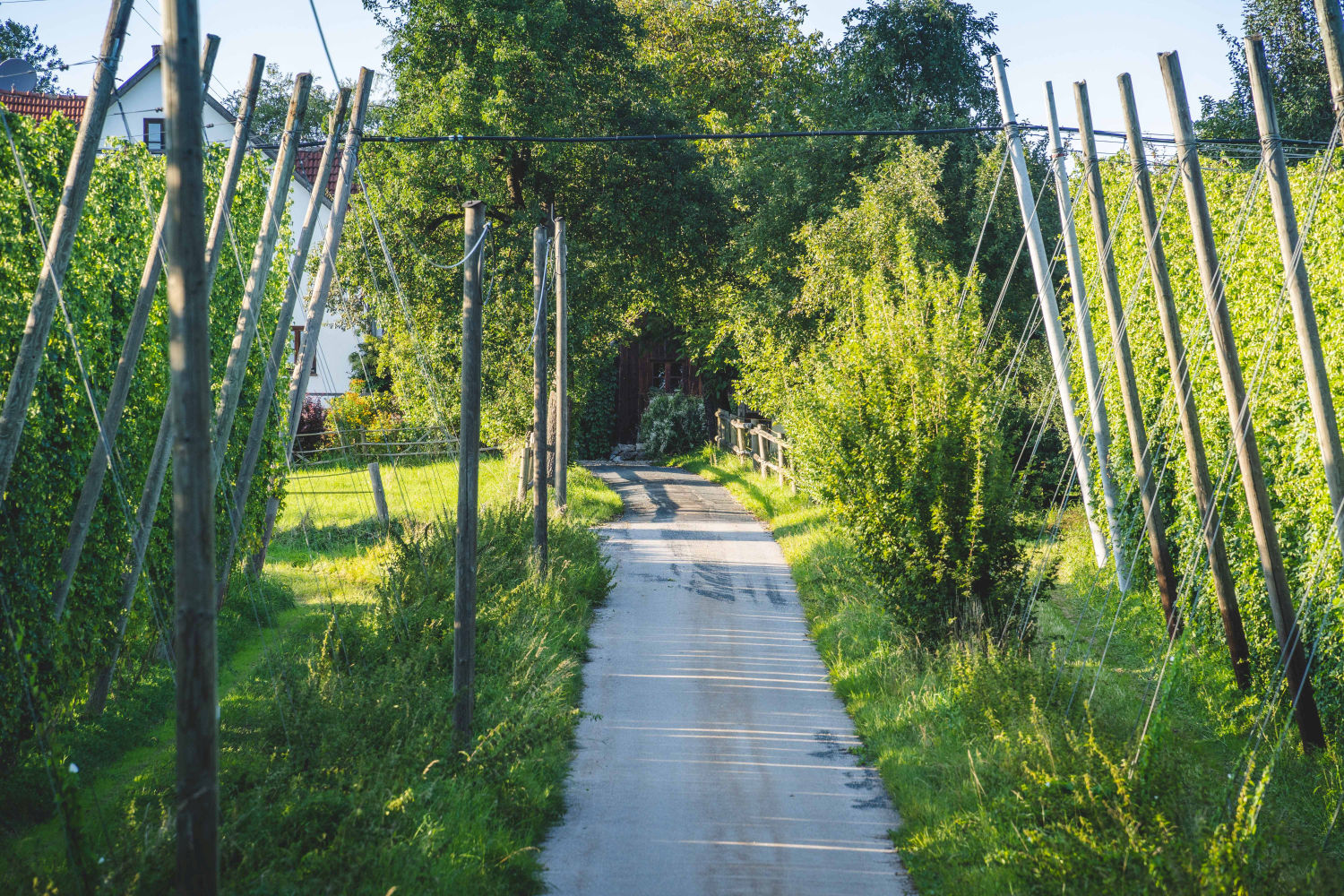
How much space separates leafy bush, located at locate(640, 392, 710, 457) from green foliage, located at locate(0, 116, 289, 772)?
2739 cm

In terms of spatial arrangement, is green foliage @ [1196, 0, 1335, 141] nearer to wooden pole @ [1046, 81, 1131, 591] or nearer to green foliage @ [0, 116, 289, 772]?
wooden pole @ [1046, 81, 1131, 591]

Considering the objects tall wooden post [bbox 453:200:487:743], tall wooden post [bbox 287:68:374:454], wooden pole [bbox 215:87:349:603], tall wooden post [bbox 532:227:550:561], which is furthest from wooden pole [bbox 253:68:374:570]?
tall wooden post [bbox 532:227:550:561]

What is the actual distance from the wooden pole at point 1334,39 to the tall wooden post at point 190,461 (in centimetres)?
669

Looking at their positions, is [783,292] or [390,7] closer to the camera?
[390,7]

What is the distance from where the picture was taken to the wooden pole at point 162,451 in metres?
8.74

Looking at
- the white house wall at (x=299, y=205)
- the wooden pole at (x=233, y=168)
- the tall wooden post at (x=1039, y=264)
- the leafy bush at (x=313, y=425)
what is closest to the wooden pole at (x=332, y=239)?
the wooden pole at (x=233, y=168)

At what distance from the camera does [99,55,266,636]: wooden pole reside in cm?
874

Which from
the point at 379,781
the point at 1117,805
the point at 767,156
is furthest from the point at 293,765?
the point at 767,156

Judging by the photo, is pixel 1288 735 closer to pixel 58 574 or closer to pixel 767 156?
pixel 58 574

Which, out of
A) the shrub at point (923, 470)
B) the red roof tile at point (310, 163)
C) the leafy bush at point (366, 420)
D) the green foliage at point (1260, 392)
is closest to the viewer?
the green foliage at point (1260, 392)

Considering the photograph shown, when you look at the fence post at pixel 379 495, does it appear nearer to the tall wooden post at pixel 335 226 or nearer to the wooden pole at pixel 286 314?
the tall wooden post at pixel 335 226

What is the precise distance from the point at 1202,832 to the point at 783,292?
21.4 meters

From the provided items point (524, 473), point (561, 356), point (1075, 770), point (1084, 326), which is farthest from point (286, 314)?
point (1084, 326)

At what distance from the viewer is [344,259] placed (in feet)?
82.0
